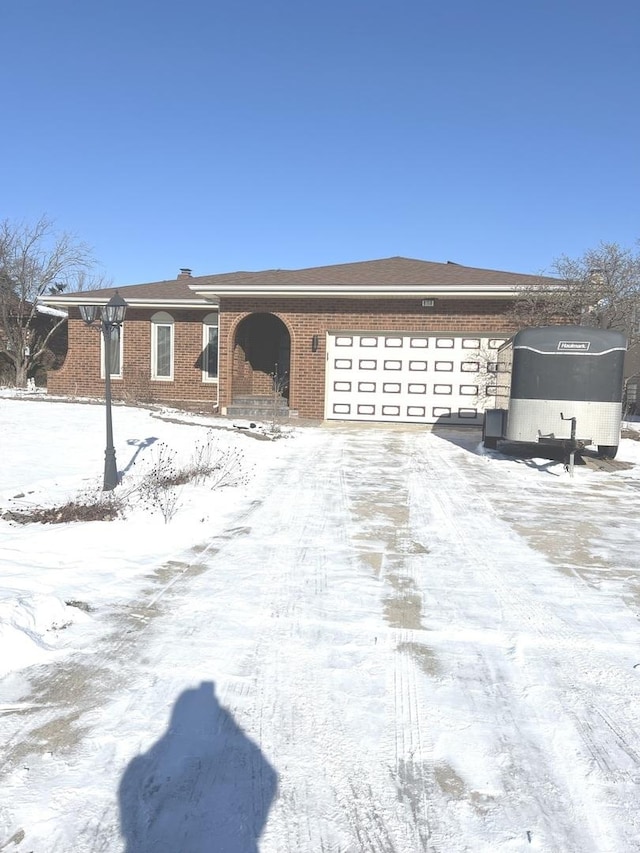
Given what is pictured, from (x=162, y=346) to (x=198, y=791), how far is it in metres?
16.5

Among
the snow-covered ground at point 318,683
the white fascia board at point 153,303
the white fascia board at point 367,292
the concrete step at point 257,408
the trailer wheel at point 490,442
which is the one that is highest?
the white fascia board at point 367,292

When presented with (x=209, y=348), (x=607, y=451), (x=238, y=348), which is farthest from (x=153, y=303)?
(x=607, y=451)

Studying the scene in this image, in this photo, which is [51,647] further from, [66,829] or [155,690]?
[66,829]

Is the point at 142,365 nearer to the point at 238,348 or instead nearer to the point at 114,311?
the point at 238,348

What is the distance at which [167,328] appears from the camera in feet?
57.9

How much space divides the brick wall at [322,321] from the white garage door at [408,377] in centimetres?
26

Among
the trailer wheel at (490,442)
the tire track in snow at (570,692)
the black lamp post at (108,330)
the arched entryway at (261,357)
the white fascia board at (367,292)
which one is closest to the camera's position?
the tire track in snow at (570,692)

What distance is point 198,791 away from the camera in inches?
87.0

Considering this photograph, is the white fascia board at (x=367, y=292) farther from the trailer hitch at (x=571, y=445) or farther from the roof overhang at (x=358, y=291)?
the trailer hitch at (x=571, y=445)

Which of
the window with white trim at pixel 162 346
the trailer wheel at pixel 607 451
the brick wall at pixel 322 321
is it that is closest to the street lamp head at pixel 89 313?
the trailer wheel at pixel 607 451

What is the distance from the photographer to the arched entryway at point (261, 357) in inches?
655

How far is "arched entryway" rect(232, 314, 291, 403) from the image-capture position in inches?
655

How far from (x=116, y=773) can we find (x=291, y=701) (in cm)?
83

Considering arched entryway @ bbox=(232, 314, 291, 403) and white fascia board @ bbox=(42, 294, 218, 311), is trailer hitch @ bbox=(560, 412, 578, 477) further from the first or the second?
white fascia board @ bbox=(42, 294, 218, 311)
